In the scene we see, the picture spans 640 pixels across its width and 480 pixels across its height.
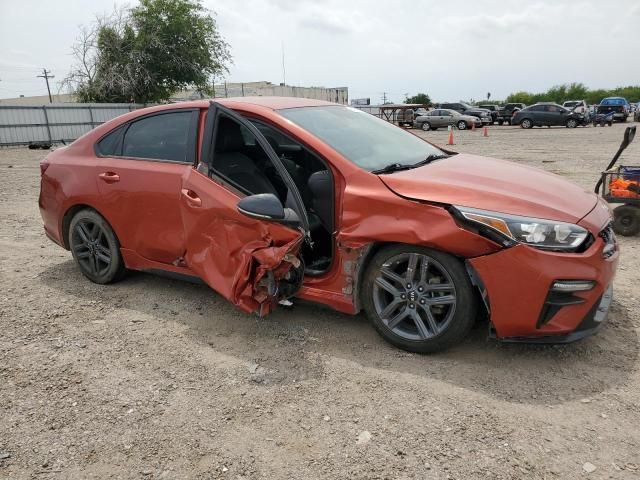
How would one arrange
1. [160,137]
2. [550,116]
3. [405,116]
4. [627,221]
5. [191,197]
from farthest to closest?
1. [405,116]
2. [550,116]
3. [627,221]
4. [160,137]
5. [191,197]

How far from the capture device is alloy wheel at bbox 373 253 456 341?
304cm

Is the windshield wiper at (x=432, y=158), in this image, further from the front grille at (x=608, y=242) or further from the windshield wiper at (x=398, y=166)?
the front grille at (x=608, y=242)

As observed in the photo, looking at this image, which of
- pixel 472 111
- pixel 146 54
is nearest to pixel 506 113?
pixel 472 111

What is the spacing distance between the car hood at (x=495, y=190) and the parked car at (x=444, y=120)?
29.7 m

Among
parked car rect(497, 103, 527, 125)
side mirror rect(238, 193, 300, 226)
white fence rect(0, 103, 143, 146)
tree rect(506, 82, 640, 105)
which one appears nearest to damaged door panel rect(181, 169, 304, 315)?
side mirror rect(238, 193, 300, 226)

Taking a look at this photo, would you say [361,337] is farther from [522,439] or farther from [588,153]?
[588,153]

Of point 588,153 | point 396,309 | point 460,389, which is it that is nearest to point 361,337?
point 396,309

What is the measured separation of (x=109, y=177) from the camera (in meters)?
4.28

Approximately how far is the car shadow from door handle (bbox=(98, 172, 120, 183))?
1025 millimetres

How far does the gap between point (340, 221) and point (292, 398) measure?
1121 millimetres

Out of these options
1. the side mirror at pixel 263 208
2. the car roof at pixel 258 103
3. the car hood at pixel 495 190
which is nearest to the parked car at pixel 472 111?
the car roof at pixel 258 103

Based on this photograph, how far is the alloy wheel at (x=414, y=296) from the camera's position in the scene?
304cm

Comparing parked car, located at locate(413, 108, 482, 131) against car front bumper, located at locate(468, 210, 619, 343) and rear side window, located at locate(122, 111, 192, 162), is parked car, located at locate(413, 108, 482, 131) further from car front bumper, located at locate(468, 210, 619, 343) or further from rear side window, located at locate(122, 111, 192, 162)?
car front bumper, located at locate(468, 210, 619, 343)

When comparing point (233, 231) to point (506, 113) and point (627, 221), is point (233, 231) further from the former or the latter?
point (506, 113)
